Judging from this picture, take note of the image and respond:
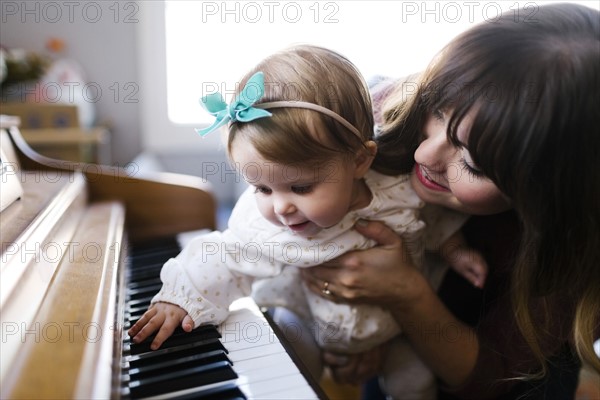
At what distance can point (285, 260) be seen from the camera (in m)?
0.83

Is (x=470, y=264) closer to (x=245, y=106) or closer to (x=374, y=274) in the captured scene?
(x=374, y=274)

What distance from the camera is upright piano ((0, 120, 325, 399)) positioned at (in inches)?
17.9

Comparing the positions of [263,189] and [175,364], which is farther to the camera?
[263,189]

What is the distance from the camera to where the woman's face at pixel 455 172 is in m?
0.69

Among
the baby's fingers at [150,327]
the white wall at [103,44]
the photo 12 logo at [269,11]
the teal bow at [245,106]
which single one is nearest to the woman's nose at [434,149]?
the teal bow at [245,106]

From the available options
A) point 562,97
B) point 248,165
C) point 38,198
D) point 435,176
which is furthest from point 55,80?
point 562,97

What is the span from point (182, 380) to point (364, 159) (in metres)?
0.44

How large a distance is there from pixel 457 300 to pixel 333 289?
356 millimetres

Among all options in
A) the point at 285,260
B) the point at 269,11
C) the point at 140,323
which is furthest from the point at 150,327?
the point at 269,11

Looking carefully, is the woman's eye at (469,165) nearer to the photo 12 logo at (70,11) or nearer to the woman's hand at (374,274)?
the woman's hand at (374,274)

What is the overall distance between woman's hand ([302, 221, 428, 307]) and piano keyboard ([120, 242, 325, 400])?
15cm

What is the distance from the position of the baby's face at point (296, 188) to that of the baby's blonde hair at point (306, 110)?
0.05 feet

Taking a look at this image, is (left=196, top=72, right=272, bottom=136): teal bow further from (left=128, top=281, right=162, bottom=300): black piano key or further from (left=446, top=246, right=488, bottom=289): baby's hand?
(left=446, top=246, right=488, bottom=289): baby's hand

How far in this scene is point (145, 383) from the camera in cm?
58
